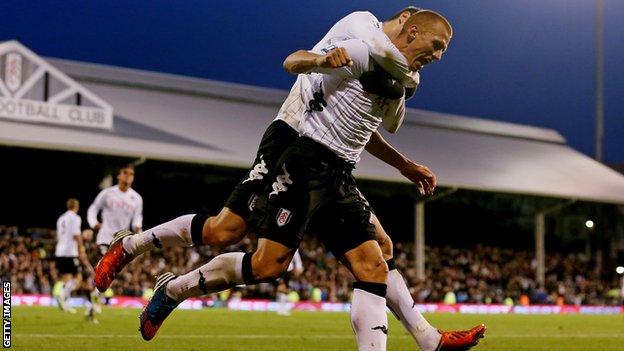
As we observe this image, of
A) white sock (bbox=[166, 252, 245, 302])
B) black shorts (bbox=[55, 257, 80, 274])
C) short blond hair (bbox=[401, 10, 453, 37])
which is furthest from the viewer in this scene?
black shorts (bbox=[55, 257, 80, 274])

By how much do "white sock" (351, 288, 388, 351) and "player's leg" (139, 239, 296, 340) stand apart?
1.79 ft

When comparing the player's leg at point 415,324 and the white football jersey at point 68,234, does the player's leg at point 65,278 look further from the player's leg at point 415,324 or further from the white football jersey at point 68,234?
the player's leg at point 415,324

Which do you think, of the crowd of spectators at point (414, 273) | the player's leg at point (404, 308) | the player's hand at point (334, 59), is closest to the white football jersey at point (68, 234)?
the crowd of spectators at point (414, 273)

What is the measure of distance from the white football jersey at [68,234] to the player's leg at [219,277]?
12.8 metres

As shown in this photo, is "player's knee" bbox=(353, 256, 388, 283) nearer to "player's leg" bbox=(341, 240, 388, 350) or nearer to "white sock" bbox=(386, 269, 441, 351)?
"player's leg" bbox=(341, 240, 388, 350)

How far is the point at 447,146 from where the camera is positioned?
142 ft

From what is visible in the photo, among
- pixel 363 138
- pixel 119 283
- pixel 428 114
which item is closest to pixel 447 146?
pixel 428 114

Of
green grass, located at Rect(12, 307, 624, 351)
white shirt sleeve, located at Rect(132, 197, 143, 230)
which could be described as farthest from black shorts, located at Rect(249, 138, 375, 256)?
white shirt sleeve, located at Rect(132, 197, 143, 230)

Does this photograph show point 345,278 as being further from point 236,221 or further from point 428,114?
point 236,221

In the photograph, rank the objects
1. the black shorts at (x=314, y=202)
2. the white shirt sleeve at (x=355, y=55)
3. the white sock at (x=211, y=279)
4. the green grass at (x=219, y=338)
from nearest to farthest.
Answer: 1. the white shirt sleeve at (x=355, y=55)
2. the black shorts at (x=314, y=202)
3. the white sock at (x=211, y=279)
4. the green grass at (x=219, y=338)

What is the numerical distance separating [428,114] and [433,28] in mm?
39256

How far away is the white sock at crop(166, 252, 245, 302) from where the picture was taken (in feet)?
24.1

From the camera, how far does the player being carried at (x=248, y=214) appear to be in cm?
739
